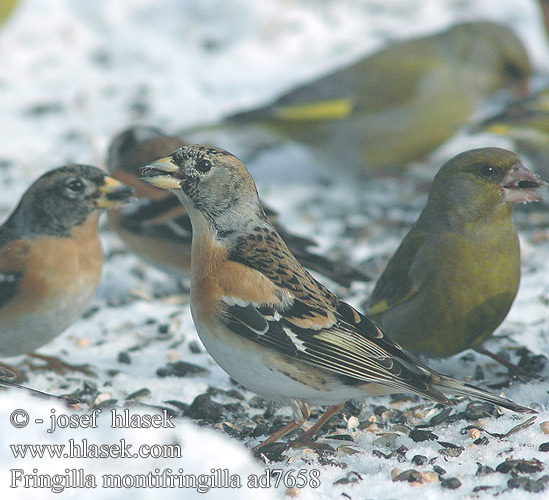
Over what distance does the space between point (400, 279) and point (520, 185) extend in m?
0.57

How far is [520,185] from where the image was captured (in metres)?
2.93

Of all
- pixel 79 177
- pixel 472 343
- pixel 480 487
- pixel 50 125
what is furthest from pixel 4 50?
pixel 480 487

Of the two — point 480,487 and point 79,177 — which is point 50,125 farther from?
point 480,487

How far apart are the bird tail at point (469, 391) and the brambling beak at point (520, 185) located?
77cm

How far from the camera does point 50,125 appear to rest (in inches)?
250

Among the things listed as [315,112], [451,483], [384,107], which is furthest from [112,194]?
[384,107]

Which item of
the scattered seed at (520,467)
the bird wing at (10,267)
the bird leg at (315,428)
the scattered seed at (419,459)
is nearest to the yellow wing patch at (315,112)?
the bird wing at (10,267)

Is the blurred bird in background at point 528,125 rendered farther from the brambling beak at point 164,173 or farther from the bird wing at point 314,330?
the brambling beak at point 164,173

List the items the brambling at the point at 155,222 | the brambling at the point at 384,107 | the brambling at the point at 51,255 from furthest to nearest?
the brambling at the point at 384,107 → the brambling at the point at 155,222 → the brambling at the point at 51,255

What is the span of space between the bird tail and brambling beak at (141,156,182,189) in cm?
105

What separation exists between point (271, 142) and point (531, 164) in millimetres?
2034

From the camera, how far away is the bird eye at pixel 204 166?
8.74 feet

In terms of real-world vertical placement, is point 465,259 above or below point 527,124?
below

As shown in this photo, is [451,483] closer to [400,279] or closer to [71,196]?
[400,279]
